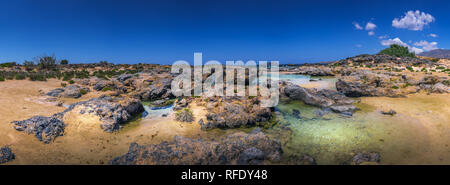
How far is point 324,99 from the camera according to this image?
13453 millimetres

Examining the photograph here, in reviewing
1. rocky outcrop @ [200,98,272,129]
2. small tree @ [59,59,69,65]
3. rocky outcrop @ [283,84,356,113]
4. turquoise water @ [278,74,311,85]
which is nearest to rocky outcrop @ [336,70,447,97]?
rocky outcrop @ [283,84,356,113]

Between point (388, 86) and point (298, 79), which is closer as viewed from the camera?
point (388, 86)

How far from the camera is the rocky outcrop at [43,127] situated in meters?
7.52

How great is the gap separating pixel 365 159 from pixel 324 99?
7939 millimetres

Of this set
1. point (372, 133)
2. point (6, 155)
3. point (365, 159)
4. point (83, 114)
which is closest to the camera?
point (6, 155)

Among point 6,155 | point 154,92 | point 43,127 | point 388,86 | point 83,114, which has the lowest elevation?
point 6,155

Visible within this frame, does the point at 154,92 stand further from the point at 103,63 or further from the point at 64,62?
the point at 64,62

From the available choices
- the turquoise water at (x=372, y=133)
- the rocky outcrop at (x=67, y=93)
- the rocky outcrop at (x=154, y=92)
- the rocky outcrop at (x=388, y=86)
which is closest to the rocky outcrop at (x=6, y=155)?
the turquoise water at (x=372, y=133)

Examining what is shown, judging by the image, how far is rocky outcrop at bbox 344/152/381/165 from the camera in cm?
611

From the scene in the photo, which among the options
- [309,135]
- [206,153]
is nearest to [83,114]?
[206,153]

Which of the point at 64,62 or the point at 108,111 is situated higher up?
the point at 64,62

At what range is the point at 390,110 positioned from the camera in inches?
427
